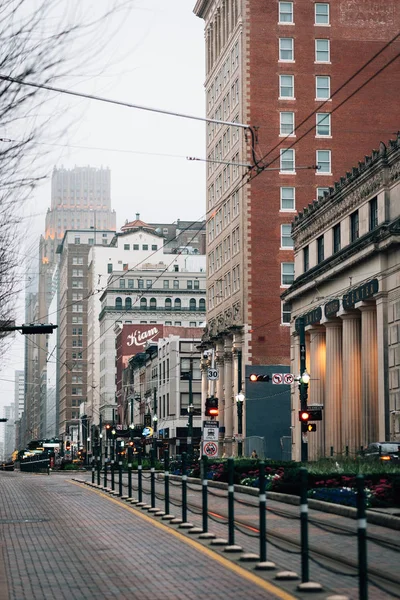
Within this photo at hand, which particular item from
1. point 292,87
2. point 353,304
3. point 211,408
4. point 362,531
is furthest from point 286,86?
point 362,531

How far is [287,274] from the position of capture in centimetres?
8144

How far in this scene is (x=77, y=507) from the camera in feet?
89.6

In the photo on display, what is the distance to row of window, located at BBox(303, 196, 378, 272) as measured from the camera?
55625mm

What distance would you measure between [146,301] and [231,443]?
262ft

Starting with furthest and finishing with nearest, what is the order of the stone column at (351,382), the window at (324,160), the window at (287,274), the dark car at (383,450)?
the window at (324,160), the window at (287,274), the stone column at (351,382), the dark car at (383,450)

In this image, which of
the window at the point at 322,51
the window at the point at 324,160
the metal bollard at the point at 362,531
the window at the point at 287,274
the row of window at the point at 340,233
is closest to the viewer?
the metal bollard at the point at 362,531

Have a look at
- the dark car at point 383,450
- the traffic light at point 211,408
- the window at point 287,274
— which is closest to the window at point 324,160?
the window at point 287,274

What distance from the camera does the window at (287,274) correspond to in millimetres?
81375

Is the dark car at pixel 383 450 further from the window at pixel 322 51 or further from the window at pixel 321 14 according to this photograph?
the window at pixel 321 14

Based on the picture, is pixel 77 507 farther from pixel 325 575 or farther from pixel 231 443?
pixel 231 443

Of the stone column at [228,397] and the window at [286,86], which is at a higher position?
the window at [286,86]

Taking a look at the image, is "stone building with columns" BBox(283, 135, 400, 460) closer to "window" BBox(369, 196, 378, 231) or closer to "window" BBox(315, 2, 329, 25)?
"window" BBox(369, 196, 378, 231)

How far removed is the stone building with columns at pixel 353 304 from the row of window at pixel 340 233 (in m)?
0.05

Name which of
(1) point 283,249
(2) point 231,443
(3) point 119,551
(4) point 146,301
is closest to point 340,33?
(1) point 283,249
